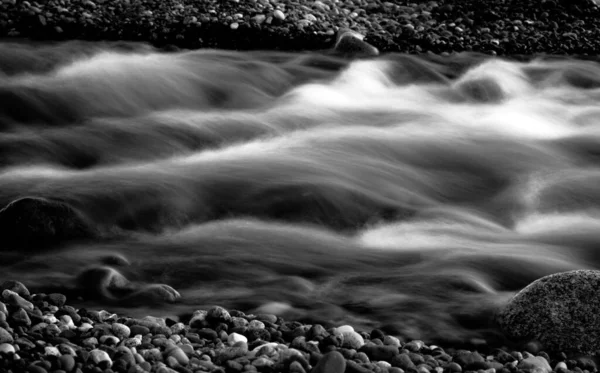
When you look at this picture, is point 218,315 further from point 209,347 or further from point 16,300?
point 16,300

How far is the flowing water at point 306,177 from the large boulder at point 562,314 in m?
0.25

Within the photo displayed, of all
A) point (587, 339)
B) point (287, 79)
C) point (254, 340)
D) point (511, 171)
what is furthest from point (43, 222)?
point (287, 79)

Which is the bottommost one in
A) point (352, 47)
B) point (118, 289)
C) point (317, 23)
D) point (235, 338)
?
point (118, 289)

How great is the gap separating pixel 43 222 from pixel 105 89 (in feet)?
11.7

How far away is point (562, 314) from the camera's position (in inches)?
194

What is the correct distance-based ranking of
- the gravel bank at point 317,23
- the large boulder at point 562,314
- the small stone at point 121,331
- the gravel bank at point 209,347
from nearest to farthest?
the gravel bank at point 209,347 → the small stone at point 121,331 → the large boulder at point 562,314 → the gravel bank at point 317,23

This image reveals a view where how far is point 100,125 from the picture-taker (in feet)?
27.4

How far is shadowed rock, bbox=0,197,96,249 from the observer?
5.81m

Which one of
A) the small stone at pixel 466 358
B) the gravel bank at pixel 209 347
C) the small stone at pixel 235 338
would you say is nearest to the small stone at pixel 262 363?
the gravel bank at pixel 209 347

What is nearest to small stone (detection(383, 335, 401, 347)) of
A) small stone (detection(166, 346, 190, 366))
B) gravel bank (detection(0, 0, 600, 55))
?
small stone (detection(166, 346, 190, 366))

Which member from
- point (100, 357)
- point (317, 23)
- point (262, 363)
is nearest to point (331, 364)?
point (262, 363)

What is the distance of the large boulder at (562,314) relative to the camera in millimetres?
4875

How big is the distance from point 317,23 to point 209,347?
773cm

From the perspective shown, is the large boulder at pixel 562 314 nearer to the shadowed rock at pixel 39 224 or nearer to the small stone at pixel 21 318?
the small stone at pixel 21 318
